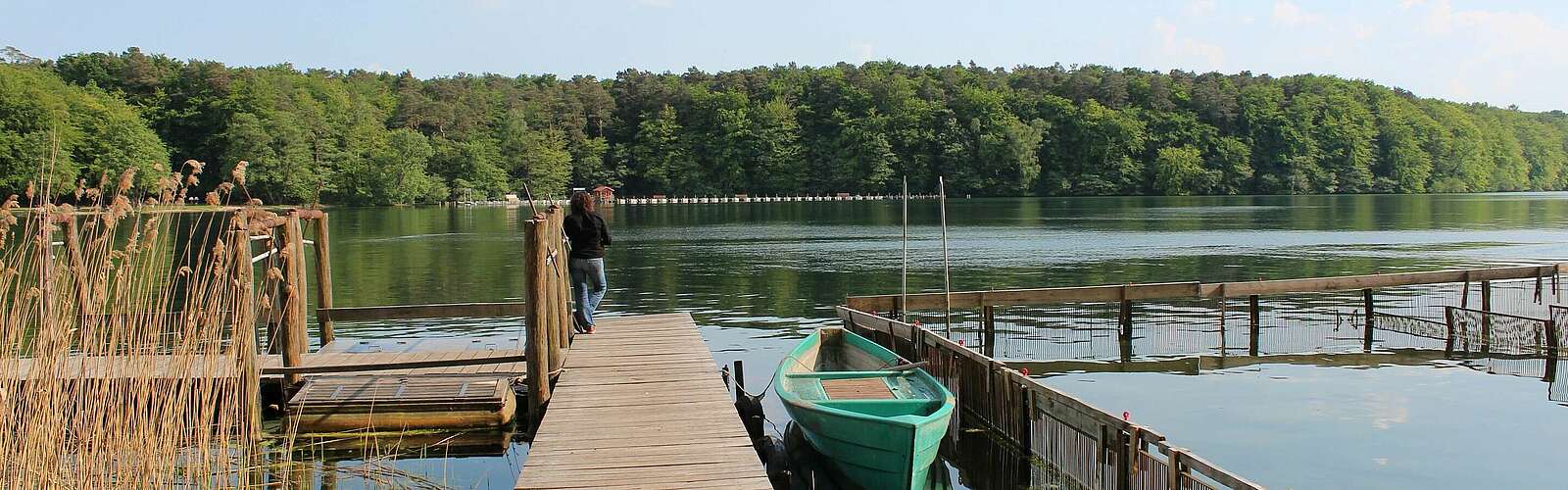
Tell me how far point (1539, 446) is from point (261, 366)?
13299 millimetres

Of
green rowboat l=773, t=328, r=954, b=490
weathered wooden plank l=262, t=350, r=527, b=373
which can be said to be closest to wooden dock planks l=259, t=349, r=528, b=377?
weathered wooden plank l=262, t=350, r=527, b=373

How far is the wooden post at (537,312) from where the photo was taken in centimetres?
1070

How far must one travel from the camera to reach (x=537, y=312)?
10781 mm

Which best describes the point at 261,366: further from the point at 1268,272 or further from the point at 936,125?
the point at 936,125

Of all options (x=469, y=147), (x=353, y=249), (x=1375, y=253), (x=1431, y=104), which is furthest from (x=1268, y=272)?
(x=1431, y=104)

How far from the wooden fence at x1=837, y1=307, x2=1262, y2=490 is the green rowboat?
2.75 feet

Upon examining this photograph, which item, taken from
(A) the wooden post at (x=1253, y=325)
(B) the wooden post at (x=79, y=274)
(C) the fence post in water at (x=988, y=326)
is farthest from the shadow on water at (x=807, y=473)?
(A) the wooden post at (x=1253, y=325)

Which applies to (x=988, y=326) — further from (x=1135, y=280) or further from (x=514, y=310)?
(x=1135, y=280)

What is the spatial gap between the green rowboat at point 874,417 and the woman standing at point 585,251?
8.08 feet

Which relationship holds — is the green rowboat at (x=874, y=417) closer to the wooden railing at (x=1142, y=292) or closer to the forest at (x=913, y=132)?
the wooden railing at (x=1142, y=292)

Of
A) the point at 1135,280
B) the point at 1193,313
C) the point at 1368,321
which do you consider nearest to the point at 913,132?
the point at 1135,280

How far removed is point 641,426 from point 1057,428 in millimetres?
3776

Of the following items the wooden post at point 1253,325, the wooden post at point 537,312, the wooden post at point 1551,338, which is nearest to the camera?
the wooden post at point 537,312

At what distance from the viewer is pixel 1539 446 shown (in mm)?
12500
